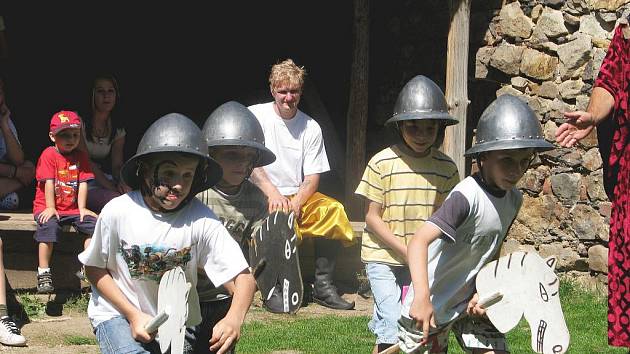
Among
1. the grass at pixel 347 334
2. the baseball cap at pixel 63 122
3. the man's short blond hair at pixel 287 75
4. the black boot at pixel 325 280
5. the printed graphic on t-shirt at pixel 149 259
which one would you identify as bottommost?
the grass at pixel 347 334

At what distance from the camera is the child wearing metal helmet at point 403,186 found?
18.3 ft

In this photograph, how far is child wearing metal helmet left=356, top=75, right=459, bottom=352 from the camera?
5574 mm

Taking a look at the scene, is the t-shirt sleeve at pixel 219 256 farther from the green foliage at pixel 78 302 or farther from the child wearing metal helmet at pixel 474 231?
the green foliage at pixel 78 302

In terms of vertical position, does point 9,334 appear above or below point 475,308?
below

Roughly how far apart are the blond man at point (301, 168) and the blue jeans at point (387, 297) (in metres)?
1.94

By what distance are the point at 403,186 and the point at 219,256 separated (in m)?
1.50

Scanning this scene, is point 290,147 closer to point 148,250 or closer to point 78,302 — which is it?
point 78,302

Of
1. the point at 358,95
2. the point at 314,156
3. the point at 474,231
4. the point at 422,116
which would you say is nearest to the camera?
the point at 474,231

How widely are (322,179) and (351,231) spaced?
3.01m

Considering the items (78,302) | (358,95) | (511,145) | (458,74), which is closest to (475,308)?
(511,145)

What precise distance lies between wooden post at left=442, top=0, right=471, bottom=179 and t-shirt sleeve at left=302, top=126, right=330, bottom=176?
3.58 ft

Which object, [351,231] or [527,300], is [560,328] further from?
[351,231]

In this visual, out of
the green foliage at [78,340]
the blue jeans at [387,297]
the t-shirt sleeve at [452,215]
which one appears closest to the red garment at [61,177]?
the green foliage at [78,340]

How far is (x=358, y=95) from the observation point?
9250mm
